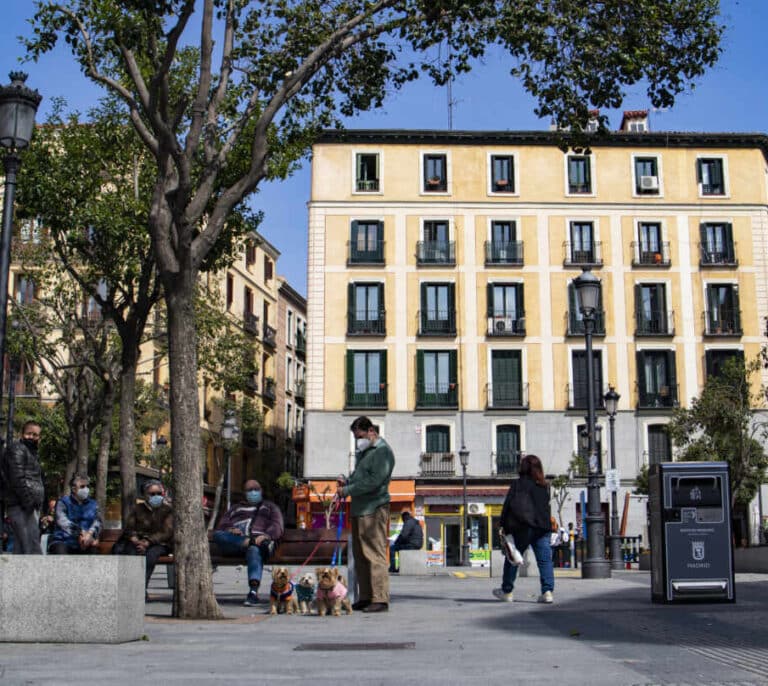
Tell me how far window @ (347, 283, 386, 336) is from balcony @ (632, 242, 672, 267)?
11.1 metres

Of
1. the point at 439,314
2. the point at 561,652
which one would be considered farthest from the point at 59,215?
the point at 439,314

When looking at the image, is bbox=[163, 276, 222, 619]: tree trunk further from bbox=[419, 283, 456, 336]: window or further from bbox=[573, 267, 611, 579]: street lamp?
bbox=[419, 283, 456, 336]: window

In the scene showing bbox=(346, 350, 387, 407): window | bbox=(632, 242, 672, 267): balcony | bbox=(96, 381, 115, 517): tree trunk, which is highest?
bbox=(632, 242, 672, 267): balcony

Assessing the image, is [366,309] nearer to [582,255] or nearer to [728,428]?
[582,255]

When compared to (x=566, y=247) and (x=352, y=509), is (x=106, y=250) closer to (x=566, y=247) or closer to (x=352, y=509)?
(x=352, y=509)

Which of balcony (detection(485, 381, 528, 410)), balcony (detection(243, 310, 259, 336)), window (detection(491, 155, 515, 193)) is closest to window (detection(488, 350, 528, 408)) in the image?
balcony (detection(485, 381, 528, 410))

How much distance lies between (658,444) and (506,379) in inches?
272

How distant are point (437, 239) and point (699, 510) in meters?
38.2

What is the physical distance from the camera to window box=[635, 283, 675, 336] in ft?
159

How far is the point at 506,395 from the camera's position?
48281 millimetres

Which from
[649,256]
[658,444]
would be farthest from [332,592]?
[649,256]

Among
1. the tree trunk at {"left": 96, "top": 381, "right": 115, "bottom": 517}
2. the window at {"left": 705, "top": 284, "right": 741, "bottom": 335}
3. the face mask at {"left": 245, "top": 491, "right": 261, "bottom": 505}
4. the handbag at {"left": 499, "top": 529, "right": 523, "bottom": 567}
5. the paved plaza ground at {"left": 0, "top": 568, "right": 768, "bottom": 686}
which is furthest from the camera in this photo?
the window at {"left": 705, "top": 284, "right": 741, "bottom": 335}

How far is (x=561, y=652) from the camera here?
7.34 m

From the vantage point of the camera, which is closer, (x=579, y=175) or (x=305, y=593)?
(x=305, y=593)
